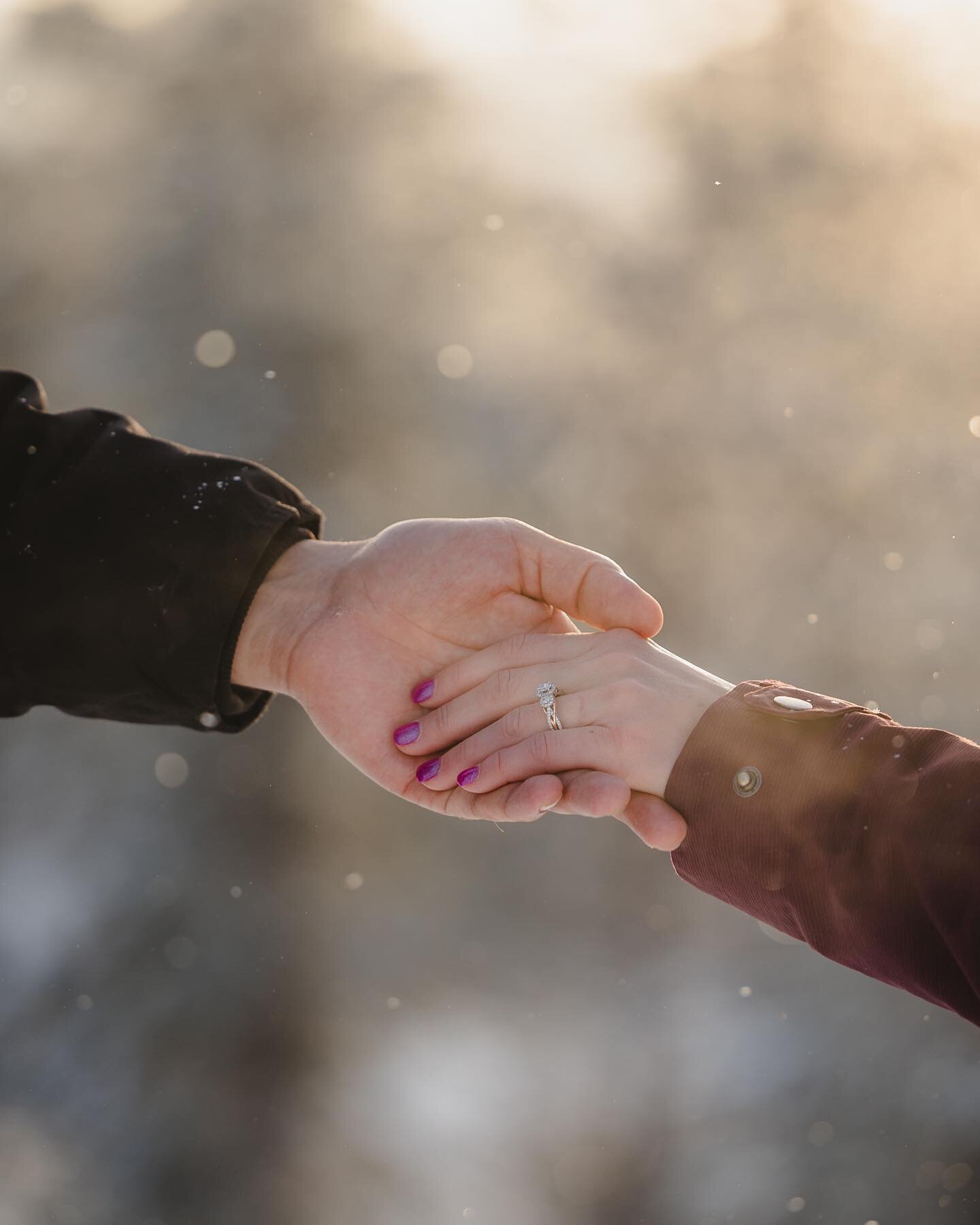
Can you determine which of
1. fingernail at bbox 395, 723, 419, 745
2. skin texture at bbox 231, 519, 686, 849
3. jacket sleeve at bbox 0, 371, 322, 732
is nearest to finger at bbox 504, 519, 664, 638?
skin texture at bbox 231, 519, 686, 849

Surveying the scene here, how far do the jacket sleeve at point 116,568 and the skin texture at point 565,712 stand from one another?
366mm

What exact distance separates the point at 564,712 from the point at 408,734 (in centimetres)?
26

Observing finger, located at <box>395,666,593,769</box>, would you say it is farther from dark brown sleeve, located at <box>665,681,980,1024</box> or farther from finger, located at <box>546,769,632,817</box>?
dark brown sleeve, located at <box>665,681,980,1024</box>

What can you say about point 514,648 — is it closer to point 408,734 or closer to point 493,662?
point 493,662

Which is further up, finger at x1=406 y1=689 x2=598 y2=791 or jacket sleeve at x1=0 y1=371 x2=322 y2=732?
jacket sleeve at x1=0 y1=371 x2=322 y2=732

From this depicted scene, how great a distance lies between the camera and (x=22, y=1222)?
405 centimetres

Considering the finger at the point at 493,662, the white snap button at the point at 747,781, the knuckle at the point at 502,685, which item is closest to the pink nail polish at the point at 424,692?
the finger at the point at 493,662

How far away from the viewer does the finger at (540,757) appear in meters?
1.50

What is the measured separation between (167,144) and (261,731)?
114 inches

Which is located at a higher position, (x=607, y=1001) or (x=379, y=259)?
(x=379, y=259)

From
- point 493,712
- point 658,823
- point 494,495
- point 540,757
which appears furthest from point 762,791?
point 494,495

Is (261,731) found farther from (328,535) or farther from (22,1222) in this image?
(22,1222)

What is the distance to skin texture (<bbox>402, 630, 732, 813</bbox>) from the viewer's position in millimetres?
1459

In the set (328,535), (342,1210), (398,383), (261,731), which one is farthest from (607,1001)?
(398,383)
